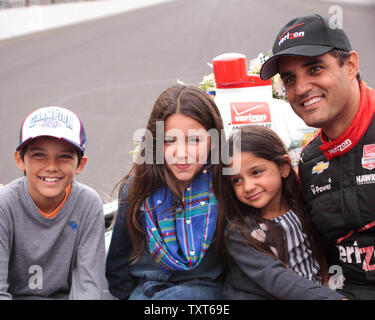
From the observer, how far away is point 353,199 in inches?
78.0

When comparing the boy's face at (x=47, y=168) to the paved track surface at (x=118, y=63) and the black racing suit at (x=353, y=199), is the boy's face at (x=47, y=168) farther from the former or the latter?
the paved track surface at (x=118, y=63)

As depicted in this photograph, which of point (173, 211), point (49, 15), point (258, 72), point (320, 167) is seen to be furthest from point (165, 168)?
point (49, 15)

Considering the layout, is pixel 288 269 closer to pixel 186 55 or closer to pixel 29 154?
pixel 29 154

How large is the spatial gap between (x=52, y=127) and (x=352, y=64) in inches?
56.4

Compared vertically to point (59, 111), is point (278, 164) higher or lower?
lower

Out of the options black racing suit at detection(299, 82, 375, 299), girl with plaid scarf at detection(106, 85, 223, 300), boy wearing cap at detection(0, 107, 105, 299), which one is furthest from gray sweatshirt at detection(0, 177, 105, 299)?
black racing suit at detection(299, 82, 375, 299)

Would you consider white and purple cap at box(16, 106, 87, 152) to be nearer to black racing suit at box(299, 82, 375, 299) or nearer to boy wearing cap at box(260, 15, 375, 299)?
boy wearing cap at box(260, 15, 375, 299)

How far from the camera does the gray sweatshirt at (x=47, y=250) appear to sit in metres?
2.08

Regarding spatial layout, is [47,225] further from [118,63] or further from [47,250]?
[118,63]

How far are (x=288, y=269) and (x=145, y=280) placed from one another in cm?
74

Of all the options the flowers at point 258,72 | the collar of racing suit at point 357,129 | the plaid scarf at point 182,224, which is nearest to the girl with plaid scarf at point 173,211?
the plaid scarf at point 182,224

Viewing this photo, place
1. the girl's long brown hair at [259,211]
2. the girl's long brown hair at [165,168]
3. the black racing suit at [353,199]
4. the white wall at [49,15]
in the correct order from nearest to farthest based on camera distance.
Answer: the black racing suit at [353,199] → the girl's long brown hair at [259,211] → the girl's long brown hair at [165,168] → the white wall at [49,15]

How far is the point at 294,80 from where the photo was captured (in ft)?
6.95
